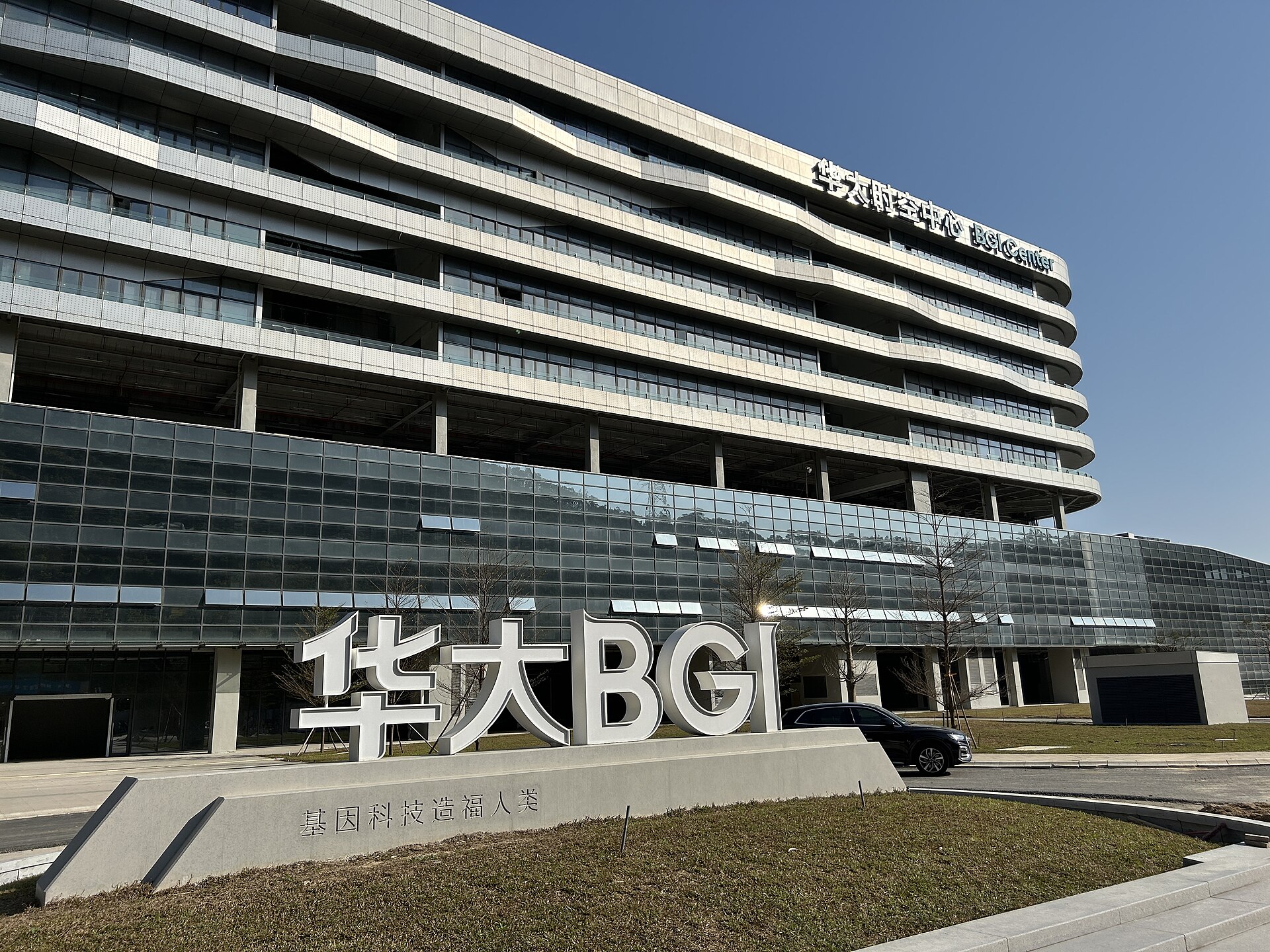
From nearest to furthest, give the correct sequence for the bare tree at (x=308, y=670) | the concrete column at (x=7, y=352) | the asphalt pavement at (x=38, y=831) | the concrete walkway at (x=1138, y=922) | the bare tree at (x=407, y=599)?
the concrete walkway at (x=1138, y=922) < the asphalt pavement at (x=38, y=831) < the bare tree at (x=308, y=670) < the concrete column at (x=7, y=352) < the bare tree at (x=407, y=599)

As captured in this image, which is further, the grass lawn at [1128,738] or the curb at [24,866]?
the grass lawn at [1128,738]

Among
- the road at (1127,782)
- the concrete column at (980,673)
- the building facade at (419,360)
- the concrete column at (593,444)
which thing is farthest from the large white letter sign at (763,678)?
the concrete column at (980,673)

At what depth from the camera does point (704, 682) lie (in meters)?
16.5

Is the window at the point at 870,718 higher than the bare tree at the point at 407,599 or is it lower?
lower

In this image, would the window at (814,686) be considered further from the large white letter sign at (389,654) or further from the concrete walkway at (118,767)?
the large white letter sign at (389,654)

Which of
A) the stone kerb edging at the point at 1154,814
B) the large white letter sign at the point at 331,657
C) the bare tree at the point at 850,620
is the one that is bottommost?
the stone kerb edging at the point at 1154,814

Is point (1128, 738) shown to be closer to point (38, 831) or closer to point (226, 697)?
point (38, 831)

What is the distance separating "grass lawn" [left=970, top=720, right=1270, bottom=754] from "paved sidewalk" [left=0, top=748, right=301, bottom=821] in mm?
24438

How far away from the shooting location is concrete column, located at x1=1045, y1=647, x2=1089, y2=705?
2842 inches

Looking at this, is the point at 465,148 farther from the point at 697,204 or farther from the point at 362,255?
the point at 697,204

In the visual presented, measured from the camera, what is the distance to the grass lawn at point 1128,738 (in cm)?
2691

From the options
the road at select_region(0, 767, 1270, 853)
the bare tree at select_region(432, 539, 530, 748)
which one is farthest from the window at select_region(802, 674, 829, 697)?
the road at select_region(0, 767, 1270, 853)

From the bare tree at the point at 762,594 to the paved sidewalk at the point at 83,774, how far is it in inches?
852

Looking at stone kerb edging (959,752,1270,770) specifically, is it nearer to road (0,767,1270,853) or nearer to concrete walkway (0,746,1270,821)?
concrete walkway (0,746,1270,821)
